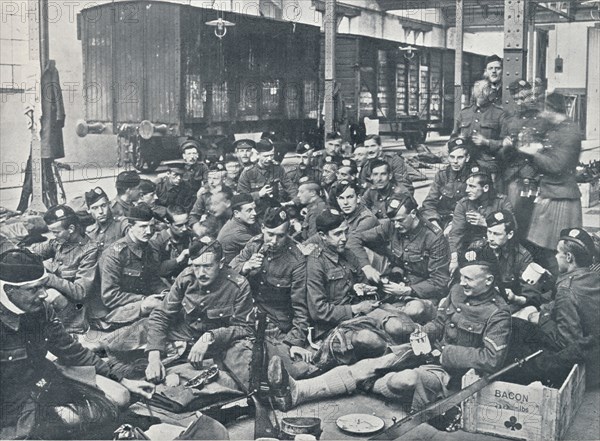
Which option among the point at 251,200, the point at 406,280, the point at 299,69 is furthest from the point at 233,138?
the point at 406,280

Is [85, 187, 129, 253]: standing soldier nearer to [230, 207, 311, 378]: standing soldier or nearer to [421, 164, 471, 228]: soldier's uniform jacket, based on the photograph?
[230, 207, 311, 378]: standing soldier

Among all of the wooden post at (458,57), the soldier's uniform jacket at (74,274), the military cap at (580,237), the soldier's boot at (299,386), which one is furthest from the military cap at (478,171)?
the soldier's uniform jacket at (74,274)

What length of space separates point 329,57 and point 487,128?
1365 mm

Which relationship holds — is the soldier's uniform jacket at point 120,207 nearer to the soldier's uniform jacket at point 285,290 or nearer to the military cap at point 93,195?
→ the military cap at point 93,195

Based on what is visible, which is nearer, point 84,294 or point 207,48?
point 84,294

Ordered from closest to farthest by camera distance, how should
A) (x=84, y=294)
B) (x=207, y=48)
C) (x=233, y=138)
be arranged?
(x=84, y=294) < (x=233, y=138) < (x=207, y=48)

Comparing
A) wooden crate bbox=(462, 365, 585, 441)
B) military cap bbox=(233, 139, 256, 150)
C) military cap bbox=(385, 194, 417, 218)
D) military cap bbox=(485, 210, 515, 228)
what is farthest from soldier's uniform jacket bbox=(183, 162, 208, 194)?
wooden crate bbox=(462, 365, 585, 441)

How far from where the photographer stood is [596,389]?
16.2 feet

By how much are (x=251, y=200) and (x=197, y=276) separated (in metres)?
0.75

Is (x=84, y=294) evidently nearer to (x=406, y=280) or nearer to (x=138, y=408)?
(x=138, y=408)

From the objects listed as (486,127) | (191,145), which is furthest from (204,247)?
(486,127)

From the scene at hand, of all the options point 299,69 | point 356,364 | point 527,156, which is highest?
point 299,69

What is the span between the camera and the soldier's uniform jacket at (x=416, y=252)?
16.4 ft

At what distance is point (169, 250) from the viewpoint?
5531mm
